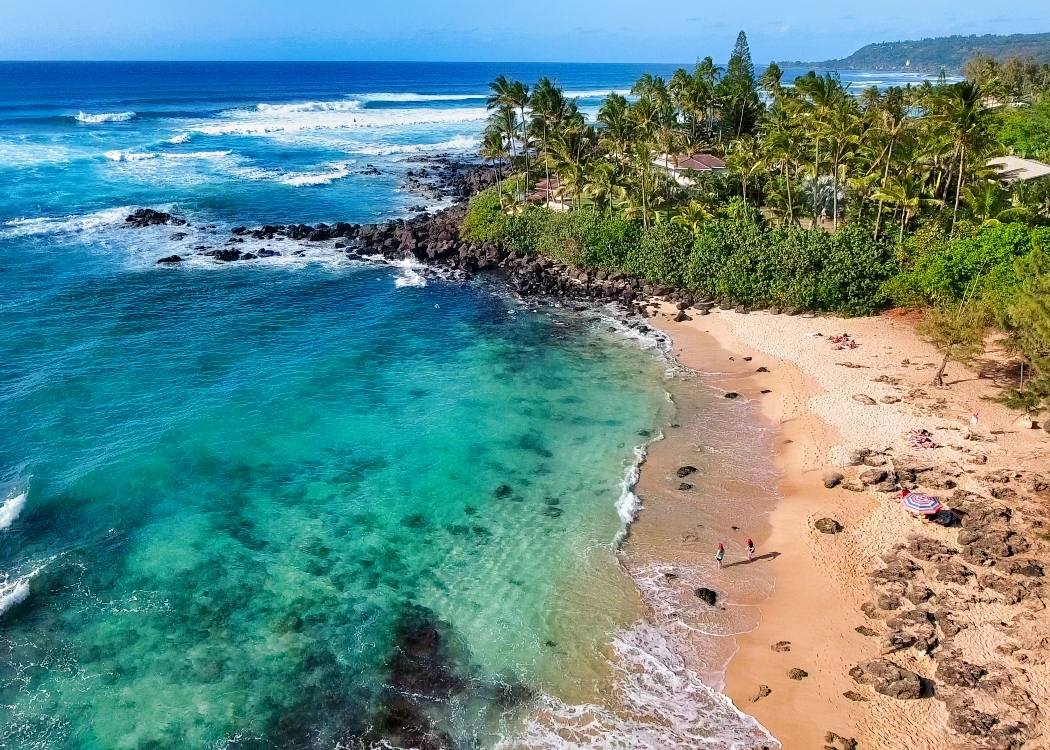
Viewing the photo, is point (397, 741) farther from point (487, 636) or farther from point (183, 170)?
point (183, 170)

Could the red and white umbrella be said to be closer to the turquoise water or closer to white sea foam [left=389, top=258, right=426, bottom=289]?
the turquoise water

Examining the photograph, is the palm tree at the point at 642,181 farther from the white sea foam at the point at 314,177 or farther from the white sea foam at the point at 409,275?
the white sea foam at the point at 314,177

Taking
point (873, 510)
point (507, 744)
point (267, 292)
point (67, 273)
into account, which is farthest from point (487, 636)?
point (67, 273)

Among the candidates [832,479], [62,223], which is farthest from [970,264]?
[62,223]

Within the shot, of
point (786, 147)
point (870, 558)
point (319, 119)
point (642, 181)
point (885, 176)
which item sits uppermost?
point (319, 119)

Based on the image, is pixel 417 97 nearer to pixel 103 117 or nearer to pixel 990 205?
pixel 103 117
